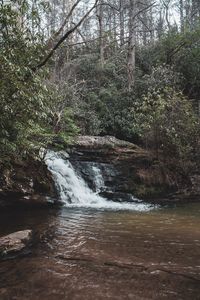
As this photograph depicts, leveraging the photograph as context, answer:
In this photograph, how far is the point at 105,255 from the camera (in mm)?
6516

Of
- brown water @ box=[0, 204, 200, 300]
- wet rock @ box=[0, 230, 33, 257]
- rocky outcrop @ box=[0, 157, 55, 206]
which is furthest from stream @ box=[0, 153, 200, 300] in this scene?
rocky outcrop @ box=[0, 157, 55, 206]

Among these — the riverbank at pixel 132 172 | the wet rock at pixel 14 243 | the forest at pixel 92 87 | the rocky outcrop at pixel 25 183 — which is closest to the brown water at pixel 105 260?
the wet rock at pixel 14 243

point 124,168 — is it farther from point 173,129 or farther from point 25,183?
point 25,183

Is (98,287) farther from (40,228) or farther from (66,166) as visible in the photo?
(66,166)

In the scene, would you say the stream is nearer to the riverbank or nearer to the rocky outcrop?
the rocky outcrop

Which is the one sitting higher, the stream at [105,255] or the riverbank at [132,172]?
the riverbank at [132,172]

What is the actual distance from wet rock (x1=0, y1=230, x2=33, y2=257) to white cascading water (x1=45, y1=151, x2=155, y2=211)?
204 inches

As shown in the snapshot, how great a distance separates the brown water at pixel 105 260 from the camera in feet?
16.1

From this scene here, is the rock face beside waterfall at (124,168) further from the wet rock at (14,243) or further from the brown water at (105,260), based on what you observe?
the wet rock at (14,243)

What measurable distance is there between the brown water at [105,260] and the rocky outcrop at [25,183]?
144 cm

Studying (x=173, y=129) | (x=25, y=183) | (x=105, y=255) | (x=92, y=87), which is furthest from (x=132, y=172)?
(x=105, y=255)

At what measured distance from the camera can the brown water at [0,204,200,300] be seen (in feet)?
16.1

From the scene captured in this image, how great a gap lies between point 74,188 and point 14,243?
656cm

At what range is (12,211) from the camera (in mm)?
11336
